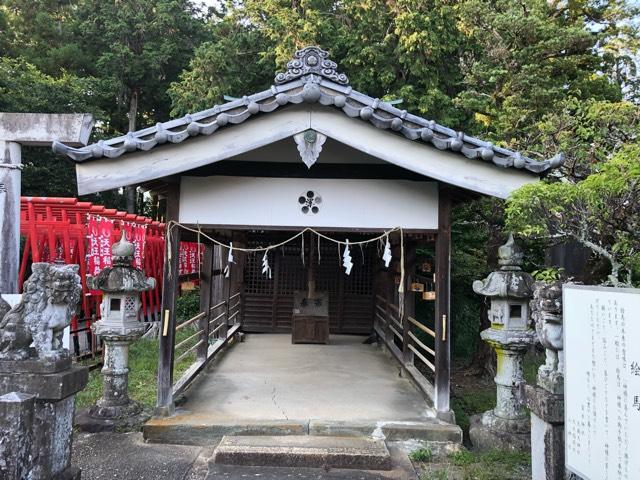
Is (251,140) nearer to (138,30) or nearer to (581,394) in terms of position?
(581,394)

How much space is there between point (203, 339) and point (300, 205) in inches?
149

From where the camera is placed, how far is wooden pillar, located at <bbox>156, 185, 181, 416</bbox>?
6.20m

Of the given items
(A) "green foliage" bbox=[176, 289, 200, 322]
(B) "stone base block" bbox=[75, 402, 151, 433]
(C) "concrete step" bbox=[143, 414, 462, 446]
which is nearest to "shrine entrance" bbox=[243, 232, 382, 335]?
(A) "green foliage" bbox=[176, 289, 200, 322]

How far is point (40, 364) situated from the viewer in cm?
348

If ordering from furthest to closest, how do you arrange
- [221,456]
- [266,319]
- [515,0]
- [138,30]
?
[138,30], [266,319], [515,0], [221,456]

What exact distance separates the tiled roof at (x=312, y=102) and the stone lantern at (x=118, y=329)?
1.61m

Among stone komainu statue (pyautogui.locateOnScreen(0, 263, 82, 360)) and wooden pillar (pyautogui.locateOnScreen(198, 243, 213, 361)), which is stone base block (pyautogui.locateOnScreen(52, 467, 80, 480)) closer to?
stone komainu statue (pyautogui.locateOnScreen(0, 263, 82, 360))

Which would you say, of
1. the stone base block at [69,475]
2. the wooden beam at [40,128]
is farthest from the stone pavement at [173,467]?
the wooden beam at [40,128]

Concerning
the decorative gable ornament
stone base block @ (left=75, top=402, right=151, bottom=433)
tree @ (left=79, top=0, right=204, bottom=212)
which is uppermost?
tree @ (left=79, top=0, right=204, bottom=212)

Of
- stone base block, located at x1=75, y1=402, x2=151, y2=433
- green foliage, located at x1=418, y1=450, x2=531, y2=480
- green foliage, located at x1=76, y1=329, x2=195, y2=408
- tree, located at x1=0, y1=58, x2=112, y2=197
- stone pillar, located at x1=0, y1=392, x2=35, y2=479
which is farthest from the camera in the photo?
tree, located at x1=0, y1=58, x2=112, y2=197

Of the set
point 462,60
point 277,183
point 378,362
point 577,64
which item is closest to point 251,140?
point 277,183

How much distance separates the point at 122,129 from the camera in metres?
24.0

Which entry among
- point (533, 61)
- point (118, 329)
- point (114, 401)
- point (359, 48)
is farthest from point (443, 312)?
point (359, 48)

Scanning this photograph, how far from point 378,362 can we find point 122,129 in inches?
790
